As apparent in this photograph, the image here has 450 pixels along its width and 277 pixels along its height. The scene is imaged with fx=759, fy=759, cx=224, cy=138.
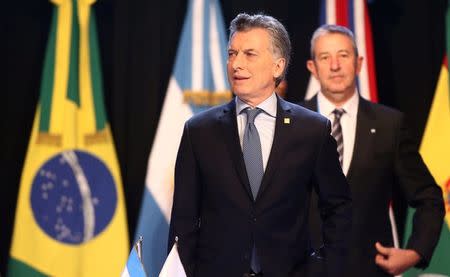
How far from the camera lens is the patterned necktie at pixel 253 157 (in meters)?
2.43

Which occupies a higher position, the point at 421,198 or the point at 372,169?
the point at 372,169

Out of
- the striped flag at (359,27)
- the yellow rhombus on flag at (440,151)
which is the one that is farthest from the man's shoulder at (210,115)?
the yellow rhombus on flag at (440,151)

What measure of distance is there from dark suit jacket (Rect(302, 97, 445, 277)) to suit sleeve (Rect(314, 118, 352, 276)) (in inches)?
20.8

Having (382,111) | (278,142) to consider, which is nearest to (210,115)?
(278,142)

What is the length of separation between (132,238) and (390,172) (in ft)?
5.51

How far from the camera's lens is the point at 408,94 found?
4.20 meters

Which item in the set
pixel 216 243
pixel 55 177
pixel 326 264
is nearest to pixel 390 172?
pixel 326 264

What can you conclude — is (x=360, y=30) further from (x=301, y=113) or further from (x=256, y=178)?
(x=256, y=178)

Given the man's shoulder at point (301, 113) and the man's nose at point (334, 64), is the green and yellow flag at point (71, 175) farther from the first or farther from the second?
the man's shoulder at point (301, 113)

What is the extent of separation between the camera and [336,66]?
11.0 feet

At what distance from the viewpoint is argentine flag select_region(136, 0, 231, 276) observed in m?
4.16

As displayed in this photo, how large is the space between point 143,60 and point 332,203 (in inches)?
77.9

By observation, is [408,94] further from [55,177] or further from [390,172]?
[55,177]

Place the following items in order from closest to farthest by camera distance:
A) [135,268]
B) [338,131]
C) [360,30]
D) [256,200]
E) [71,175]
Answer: [135,268]
[256,200]
[338,131]
[360,30]
[71,175]
